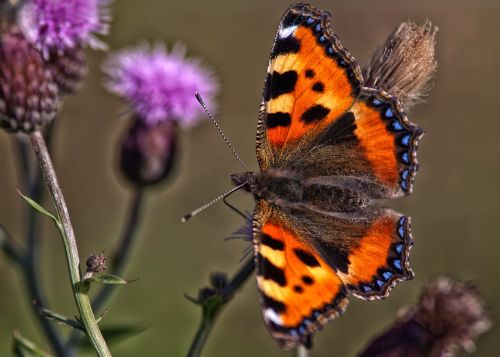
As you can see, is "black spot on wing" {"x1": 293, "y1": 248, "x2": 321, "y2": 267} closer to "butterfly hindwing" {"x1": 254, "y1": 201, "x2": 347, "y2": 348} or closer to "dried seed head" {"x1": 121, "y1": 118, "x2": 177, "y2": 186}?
"butterfly hindwing" {"x1": 254, "y1": 201, "x2": 347, "y2": 348}

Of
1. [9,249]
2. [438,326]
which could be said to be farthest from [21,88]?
[438,326]

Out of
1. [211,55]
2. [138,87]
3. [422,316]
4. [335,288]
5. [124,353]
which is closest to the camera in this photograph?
[335,288]

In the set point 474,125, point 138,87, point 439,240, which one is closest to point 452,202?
point 439,240

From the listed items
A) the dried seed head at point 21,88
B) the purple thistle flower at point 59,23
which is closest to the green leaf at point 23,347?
the dried seed head at point 21,88

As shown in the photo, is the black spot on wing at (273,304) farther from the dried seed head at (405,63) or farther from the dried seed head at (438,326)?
the dried seed head at (405,63)

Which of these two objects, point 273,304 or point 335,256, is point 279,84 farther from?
point 273,304

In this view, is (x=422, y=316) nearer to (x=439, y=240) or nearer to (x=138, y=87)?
(x=138, y=87)

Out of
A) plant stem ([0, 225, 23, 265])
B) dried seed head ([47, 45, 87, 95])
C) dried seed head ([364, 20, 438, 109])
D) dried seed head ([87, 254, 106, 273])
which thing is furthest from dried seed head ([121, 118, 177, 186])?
dried seed head ([87, 254, 106, 273])
